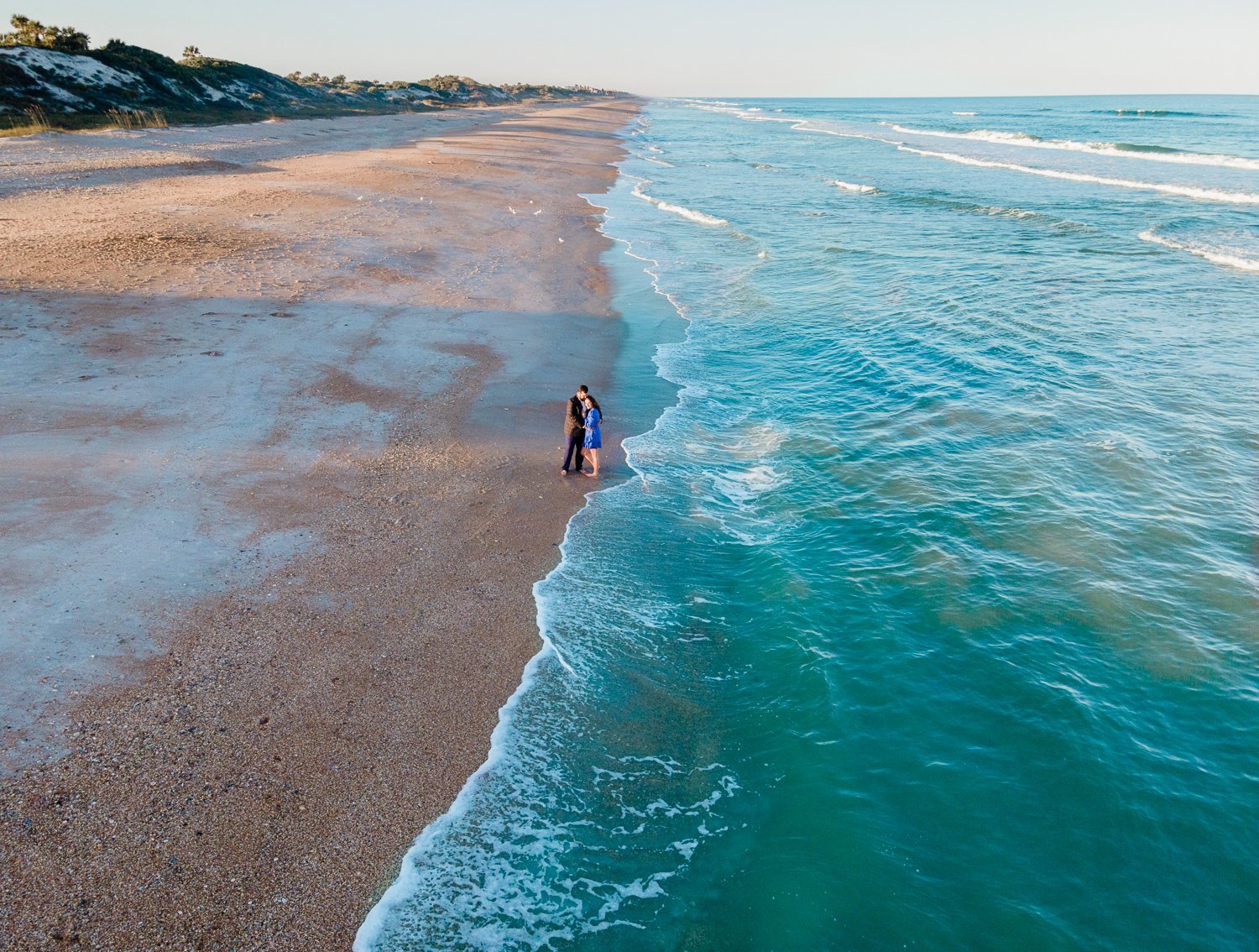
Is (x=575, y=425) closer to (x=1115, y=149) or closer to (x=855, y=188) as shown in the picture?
(x=855, y=188)

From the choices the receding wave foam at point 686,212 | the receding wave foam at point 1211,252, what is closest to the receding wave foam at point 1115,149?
the receding wave foam at point 1211,252

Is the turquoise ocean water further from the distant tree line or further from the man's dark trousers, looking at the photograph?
the distant tree line

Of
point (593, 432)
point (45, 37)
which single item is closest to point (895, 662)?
point (593, 432)

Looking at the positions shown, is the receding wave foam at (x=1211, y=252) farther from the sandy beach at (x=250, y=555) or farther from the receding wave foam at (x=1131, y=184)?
the sandy beach at (x=250, y=555)

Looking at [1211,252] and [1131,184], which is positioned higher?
[1131,184]

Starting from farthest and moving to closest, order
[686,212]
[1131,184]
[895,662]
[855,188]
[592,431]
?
[855,188], [1131,184], [686,212], [592,431], [895,662]

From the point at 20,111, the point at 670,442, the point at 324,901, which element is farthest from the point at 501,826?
the point at 20,111

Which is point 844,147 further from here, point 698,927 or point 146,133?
point 698,927
